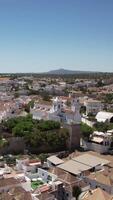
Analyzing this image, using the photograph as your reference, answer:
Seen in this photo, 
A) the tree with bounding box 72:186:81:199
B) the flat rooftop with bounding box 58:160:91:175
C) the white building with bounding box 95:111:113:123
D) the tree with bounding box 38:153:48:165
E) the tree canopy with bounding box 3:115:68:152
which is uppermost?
the tree canopy with bounding box 3:115:68:152

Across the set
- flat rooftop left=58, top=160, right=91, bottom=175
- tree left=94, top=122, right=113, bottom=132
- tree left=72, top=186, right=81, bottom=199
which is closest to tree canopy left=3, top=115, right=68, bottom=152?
flat rooftop left=58, top=160, right=91, bottom=175

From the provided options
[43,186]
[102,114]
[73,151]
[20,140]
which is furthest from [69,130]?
[102,114]

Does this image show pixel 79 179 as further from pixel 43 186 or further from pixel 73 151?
pixel 73 151

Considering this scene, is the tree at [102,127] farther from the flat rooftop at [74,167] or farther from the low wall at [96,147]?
the flat rooftop at [74,167]

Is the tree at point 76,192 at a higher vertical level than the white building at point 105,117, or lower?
lower

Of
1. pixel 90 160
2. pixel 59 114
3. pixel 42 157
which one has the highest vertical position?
pixel 59 114

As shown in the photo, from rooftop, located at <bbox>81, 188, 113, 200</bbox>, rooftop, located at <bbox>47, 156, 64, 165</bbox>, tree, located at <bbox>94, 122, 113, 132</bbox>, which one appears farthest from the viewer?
tree, located at <bbox>94, 122, 113, 132</bbox>

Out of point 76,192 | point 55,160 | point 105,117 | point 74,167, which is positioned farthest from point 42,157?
point 105,117

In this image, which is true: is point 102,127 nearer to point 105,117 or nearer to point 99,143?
point 105,117

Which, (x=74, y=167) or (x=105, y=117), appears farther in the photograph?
(x=105, y=117)

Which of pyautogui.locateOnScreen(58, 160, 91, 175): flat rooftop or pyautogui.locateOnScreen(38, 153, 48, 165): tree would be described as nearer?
pyautogui.locateOnScreen(58, 160, 91, 175): flat rooftop

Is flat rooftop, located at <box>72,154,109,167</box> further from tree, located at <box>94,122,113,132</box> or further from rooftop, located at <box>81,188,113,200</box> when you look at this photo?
tree, located at <box>94,122,113,132</box>

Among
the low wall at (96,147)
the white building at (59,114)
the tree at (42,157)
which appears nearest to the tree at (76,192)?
the tree at (42,157)
